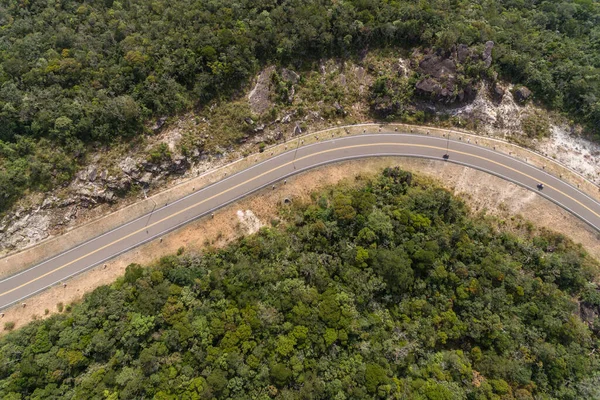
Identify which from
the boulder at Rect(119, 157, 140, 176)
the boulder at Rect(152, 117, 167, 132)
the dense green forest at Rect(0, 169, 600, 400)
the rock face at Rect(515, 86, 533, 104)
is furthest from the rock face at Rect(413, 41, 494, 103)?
the boulder at Rect(119, 157, 140, 176)

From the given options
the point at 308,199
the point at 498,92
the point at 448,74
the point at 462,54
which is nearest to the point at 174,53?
the point at 308,199

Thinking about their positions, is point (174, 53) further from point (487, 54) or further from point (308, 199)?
point (487, 54)

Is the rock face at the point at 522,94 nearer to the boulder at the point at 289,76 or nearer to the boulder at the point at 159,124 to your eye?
the boulder at the point at 289,76

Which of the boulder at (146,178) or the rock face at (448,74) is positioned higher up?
the rock face at (448,74)

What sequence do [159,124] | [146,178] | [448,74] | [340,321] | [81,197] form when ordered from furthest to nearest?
[448,74]
[159,124]
[146,178]
[81,197]
[340,321]

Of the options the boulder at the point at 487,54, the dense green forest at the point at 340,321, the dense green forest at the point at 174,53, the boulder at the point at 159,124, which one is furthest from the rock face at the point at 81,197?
the boulder at the point at 487,54

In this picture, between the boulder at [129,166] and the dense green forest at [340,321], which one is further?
the boulder at [129,166]

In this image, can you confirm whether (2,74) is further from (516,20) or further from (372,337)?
(516,20)
